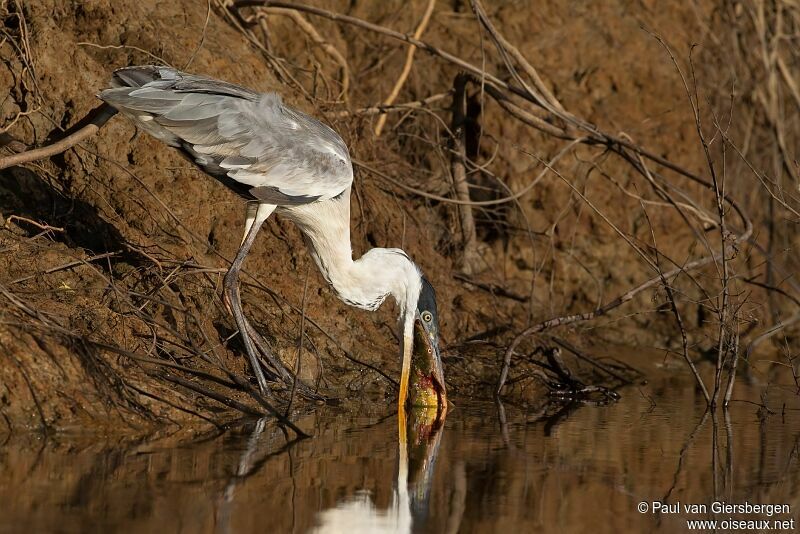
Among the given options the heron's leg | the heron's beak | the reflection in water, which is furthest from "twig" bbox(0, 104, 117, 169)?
the reflection in water

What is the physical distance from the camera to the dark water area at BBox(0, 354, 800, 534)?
4.18 metres

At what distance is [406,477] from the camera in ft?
16.5

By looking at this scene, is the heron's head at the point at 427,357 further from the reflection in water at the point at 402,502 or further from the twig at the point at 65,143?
the twig at the point at 65,143

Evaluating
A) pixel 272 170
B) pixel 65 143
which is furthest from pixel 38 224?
pixel 272 170

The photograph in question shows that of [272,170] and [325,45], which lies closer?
[272,170]

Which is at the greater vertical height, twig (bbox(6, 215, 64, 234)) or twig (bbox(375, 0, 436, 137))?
twig (bbox(375, 0, 436, 137))

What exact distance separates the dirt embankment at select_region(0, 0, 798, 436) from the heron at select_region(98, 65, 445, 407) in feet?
1.56

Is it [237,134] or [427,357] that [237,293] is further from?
[427,357]

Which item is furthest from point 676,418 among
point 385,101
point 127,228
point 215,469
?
point 385,101

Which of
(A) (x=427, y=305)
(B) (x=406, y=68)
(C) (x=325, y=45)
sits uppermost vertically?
(C) (x=325, y=45)

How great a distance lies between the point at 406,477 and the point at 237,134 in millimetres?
2801

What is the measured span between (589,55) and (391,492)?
7.31 metres

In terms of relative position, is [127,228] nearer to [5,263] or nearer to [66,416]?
[5,263]

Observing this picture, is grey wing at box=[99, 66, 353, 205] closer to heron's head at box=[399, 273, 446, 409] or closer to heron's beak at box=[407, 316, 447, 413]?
heron's head at box=[399, 273, 446, 409]
